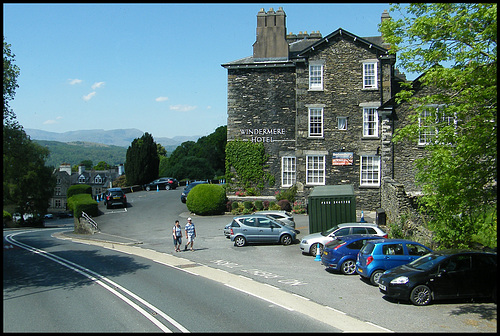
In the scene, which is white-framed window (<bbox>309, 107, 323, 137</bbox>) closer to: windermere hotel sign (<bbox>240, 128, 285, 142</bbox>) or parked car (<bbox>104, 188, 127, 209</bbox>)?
windermere hotel sign (<bbox>240, 128, 285, 142</bbox>)

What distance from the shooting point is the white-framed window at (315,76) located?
115ft

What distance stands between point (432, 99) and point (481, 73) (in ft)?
4.49

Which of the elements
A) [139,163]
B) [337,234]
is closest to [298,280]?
[337,234]

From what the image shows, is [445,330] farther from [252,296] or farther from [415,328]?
[252,296]

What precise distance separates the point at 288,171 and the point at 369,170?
634cm

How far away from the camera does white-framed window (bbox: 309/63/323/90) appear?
35188 mm

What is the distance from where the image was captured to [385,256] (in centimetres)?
1590

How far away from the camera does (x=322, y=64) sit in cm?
3500

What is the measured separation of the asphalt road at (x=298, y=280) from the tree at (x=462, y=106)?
2.49m

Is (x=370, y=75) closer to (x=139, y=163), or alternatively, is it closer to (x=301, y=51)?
(x=301, y=51)

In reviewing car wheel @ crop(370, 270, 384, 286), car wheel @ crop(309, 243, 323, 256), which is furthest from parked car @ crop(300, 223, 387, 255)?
car wheel @ crop(370, 270, 384, 286)

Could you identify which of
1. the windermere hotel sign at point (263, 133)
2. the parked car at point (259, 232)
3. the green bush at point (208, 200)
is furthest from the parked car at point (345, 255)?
the windermere hotel sign at point (263, 133)

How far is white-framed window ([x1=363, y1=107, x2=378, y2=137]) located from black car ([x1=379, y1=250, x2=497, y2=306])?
2158 centimetres

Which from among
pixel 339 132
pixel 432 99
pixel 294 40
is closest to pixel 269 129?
pixel 339 132
